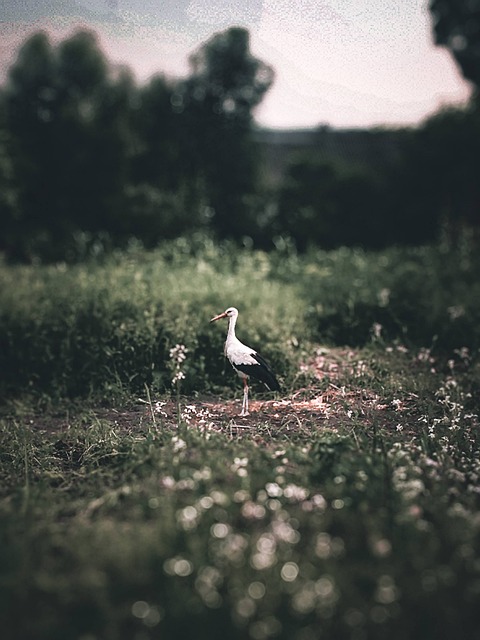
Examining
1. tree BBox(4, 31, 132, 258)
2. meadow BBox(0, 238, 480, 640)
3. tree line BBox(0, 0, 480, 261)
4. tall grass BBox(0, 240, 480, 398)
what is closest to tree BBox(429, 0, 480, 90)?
tree line BBox(0, 0, 480, 261)

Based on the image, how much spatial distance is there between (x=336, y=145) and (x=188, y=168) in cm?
1158

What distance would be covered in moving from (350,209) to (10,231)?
8.19m

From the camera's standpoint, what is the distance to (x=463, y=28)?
17.9 metres

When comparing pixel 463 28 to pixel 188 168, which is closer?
pixel 188 168

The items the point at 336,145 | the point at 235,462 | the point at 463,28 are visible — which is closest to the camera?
the point at 235,462

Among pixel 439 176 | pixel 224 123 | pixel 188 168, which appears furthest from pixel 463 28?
pixel 188 168

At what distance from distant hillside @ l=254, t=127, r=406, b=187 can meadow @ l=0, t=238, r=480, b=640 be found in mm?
15297

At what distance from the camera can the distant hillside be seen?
24.3 metres

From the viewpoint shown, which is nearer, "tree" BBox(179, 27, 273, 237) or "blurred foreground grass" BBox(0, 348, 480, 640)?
"blurred foreground grass" BBox(0, 348, 480, 640)

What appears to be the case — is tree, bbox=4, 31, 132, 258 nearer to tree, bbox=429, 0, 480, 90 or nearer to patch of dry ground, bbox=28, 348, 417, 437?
tree, bbox=429, 0, 480, 90

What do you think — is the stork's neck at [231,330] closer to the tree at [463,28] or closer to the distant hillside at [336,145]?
the tree at [463,28]

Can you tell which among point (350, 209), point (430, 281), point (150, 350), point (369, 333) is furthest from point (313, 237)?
point (150, 350)

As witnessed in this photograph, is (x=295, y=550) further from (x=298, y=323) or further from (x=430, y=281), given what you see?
(x=430, y=281)

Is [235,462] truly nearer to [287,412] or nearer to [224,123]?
[287,412]
